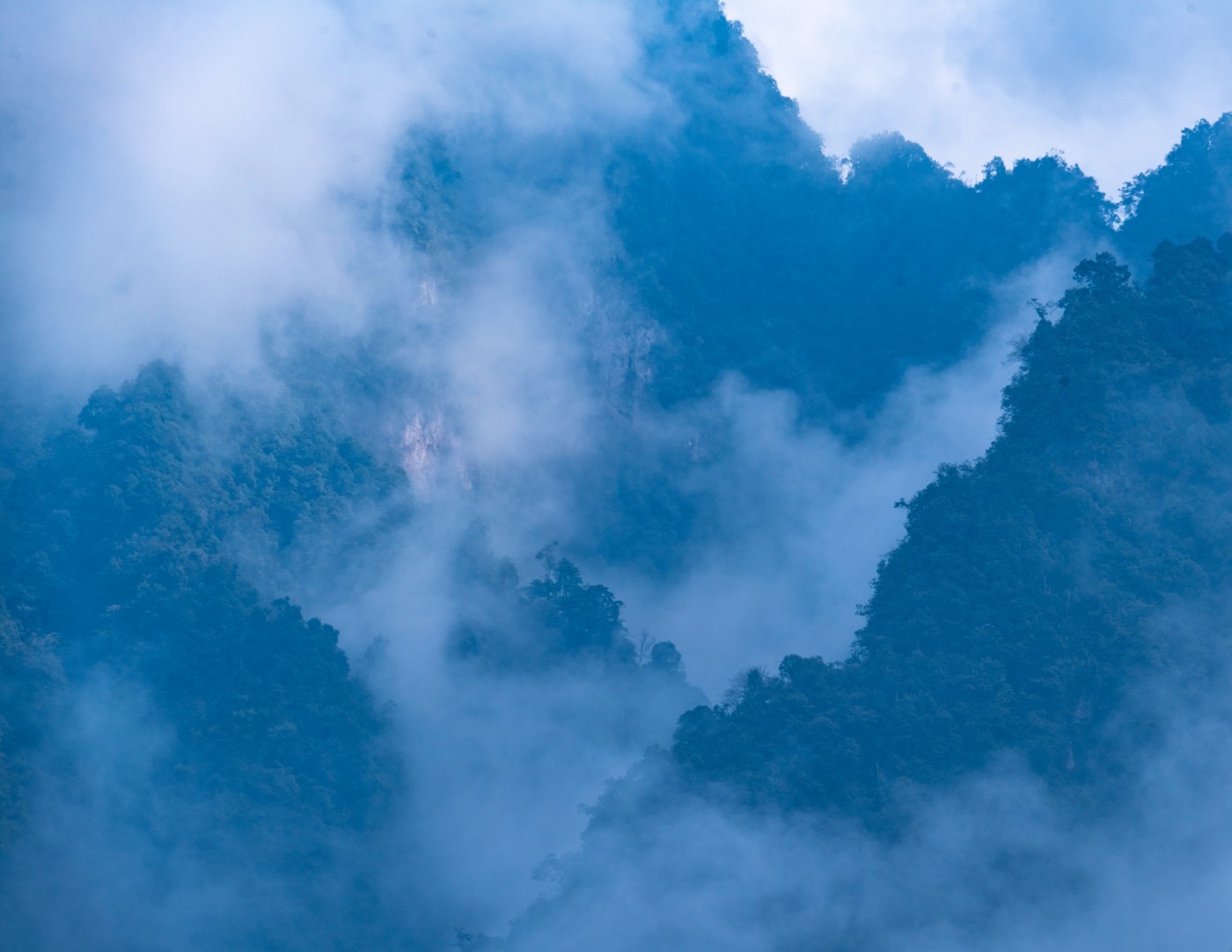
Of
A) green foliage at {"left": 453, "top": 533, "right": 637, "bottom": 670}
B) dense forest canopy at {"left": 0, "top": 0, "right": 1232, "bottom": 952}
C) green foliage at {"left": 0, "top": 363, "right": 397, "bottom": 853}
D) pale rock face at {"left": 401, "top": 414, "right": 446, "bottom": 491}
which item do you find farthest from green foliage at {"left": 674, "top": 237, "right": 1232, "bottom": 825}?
pale rock face at {"left": 401, "top": 414, "right": 446, "bottom": 491}

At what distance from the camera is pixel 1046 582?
1743 inches

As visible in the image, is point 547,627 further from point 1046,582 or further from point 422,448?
point 1046,582

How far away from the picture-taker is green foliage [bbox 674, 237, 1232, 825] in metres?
42.4

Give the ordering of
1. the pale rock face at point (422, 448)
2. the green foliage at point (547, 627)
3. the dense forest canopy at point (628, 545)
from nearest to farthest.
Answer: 1. the dense forest canopy at point (628, 545)
2. the green foliage at point (547, 627)
3. the pale rock face at point (422, 448)

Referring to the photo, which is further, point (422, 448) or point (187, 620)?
point (422, 448)

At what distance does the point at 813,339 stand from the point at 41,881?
2927cm

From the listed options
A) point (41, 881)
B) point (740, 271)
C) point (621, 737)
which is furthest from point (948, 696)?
point (740, 271)

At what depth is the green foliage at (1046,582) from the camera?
139ft

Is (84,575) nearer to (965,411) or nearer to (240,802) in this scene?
(240,802)

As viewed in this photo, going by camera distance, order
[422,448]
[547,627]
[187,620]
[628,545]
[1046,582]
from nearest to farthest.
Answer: [1046,582] < [187,620] < [547,627] < [422,448] < [628,545]

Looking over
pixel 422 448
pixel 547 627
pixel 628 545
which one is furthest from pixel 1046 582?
pixel 422 448

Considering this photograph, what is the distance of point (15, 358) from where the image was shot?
184ft

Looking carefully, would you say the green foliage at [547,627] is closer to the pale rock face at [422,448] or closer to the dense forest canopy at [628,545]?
the dense forest canopy at [628,545]

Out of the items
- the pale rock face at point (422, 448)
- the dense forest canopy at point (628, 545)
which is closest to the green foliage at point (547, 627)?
the dense forest canopy at point (628, 545)
